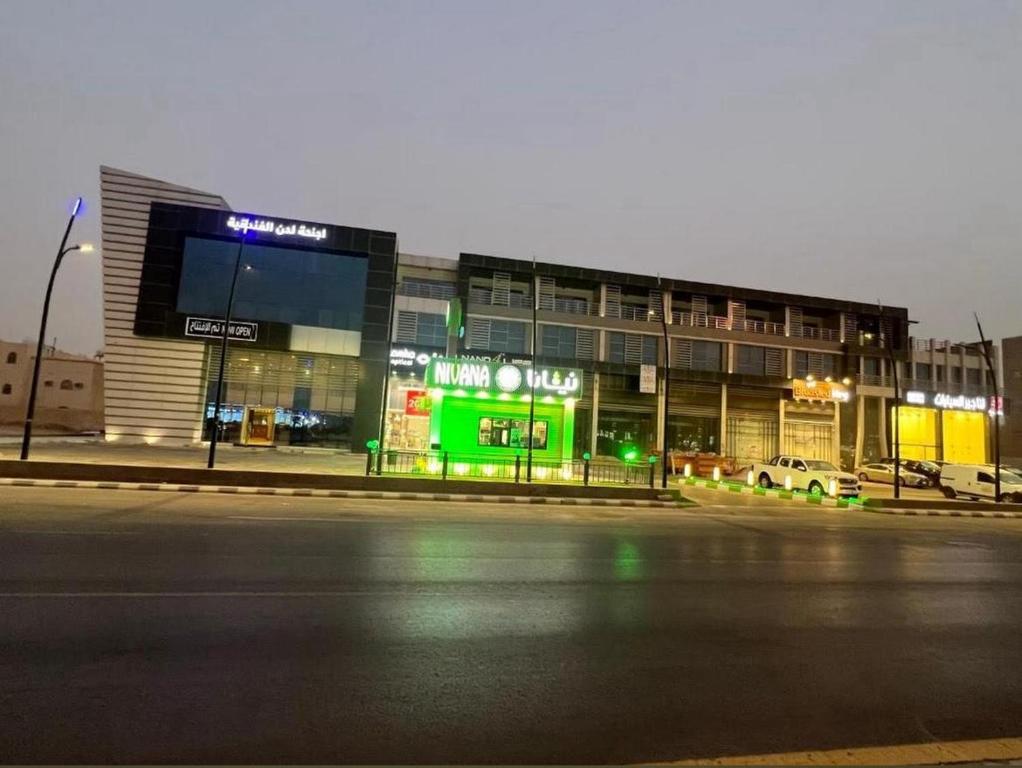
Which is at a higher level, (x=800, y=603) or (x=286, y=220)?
(x=286, y=220)

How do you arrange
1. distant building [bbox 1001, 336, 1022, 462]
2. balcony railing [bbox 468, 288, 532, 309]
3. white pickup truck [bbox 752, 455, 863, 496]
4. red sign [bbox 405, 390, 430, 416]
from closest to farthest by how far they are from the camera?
white pickup truck [bbox 752, 455, 863, 496] → red sign [bbox 405, 390, 430, 416] → balcony railing [bbox 468, 288, 532, 309] → distant building [bbox 1001, 336, 1022, 462]

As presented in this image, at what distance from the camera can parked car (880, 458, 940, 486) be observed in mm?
35156

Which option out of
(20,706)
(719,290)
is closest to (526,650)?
(20,706)

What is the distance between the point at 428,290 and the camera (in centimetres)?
4262

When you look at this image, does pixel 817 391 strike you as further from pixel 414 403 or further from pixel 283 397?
pixel 283 397

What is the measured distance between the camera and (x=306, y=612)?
19.9ft

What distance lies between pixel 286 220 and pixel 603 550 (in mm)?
30528

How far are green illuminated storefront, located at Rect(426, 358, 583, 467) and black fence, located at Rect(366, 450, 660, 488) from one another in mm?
2447

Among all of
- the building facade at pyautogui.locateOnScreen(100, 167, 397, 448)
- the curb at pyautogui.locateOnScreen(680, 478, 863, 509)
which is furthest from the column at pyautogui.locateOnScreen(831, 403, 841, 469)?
the building facade at pyautogui.locateOnScreen(100, 167, 397, 448)

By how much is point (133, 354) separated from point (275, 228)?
34.3 feet

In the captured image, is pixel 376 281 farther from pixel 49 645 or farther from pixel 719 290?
pixel 49 645

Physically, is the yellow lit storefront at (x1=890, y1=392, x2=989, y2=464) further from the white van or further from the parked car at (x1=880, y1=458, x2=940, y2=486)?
the white van

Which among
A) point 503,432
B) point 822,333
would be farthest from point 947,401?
point 503,432

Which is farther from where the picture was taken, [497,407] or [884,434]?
[884,434]
